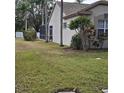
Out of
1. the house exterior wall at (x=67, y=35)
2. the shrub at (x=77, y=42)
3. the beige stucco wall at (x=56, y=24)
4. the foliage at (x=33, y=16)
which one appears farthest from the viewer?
the foliage at (x=33, y=16)

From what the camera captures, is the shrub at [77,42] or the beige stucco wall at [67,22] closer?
the shrub at [77,42]

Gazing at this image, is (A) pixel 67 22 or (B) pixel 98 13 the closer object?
(B) pixel 98 13

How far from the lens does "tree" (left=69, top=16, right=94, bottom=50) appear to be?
16.8 meters

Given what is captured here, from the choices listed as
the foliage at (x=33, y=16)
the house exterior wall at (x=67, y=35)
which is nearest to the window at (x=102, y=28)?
the house exterior wall at (x=67, y=35)

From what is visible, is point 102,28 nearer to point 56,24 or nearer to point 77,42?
point 77,42

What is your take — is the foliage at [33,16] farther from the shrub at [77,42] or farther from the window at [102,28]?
the shrub at [77,42]

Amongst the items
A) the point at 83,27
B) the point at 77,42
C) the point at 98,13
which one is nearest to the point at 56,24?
the point at 98,13

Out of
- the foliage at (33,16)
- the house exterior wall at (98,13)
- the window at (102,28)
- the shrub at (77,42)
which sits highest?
the foliage at (33,16)

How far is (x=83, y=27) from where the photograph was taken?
1705cm

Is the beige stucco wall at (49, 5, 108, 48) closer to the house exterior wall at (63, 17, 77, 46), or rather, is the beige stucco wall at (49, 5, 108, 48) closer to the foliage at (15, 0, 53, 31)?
the house exterior wall at (63, 17, 77, 46)

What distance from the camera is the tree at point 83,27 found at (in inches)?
663
